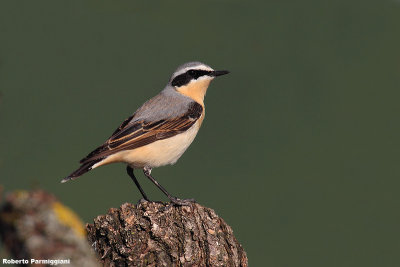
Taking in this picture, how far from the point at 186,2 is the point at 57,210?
121 metres

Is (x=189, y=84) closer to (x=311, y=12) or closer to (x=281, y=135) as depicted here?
(x=281, y=135)

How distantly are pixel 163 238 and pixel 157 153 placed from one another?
170 inches

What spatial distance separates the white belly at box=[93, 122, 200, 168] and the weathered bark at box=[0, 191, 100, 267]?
22.8 feet

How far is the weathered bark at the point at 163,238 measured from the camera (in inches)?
354

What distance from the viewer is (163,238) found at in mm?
9133

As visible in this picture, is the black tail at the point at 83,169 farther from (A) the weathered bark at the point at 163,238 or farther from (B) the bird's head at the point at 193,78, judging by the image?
(B) the bird's head at the point at 193,78

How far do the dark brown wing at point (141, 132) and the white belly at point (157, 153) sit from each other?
104 millimetres

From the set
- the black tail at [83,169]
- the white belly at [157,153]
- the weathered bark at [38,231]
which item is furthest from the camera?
the white belly at [157,153]

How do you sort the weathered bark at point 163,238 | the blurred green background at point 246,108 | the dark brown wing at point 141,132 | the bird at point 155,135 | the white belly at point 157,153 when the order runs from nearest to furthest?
the weathered bark at point 163,238
the dark brown wing at point 141,132
the bird at point 155,135
the white belly at point 157,153
the blurred green background at point 246,108

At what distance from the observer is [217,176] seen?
5872 cm

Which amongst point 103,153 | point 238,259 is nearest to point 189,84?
point 103,153

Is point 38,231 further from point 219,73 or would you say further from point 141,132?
point 219,73

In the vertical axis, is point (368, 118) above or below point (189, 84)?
below

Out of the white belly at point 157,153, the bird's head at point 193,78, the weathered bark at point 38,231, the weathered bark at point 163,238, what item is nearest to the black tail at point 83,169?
the white belly at point 157,153
